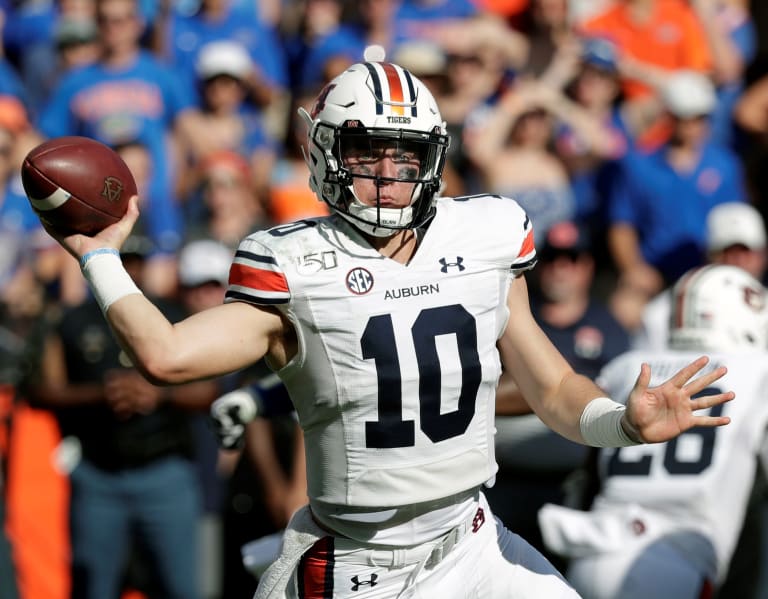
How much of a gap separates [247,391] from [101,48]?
4.31 m

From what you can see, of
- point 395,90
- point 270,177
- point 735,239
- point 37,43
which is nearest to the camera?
point 395,90

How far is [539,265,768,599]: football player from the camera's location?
14.8 ft

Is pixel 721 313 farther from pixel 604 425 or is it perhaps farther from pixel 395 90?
pixel 395 90

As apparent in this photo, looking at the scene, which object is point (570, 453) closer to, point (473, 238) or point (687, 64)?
point (473, 238)

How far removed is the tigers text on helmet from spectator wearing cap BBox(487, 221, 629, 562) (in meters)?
2.55

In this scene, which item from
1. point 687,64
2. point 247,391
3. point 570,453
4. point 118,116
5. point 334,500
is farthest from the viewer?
point 687,64

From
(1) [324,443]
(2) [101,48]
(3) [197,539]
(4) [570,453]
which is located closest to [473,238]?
(1) [324,443]

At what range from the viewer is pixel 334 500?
3.50 meters

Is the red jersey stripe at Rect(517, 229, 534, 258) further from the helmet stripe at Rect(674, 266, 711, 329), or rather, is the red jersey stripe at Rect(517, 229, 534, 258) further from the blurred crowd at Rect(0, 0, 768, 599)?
the blurred crowd at Rect(0, 0, 768, 599)

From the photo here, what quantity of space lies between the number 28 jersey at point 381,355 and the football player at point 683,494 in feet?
3.68

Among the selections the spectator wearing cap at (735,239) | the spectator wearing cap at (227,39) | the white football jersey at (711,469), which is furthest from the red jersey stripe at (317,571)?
the spectator wearing cap at (227,39)

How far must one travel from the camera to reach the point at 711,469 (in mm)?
4648

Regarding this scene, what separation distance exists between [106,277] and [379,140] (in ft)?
2.74

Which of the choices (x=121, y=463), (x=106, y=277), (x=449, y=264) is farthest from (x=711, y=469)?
(x=121, y=463)
